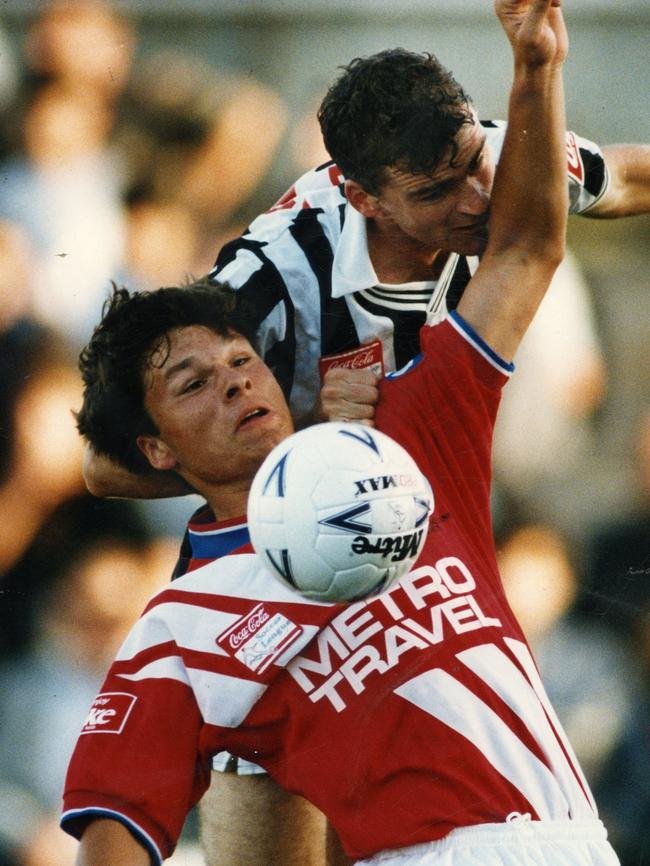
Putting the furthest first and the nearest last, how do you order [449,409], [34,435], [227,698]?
[34,435]
[449,409]
[227,698]

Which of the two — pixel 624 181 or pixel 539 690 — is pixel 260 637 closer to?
pixel 539 690

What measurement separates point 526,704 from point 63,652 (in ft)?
4.25

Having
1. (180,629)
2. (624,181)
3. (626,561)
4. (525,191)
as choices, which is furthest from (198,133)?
(626,561)

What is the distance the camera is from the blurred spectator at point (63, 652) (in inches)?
109

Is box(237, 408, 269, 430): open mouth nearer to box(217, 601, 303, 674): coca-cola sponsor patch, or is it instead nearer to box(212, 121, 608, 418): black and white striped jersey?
box(212, 121, 608, 418): black and white striped jersey

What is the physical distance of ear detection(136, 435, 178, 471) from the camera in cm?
251

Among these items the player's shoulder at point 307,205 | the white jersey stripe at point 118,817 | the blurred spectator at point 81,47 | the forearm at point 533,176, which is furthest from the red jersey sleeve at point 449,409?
the blurred spectator at point 81,47

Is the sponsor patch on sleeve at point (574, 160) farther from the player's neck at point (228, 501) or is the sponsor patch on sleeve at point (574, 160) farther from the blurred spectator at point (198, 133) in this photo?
the player's neck at point (228, 501)

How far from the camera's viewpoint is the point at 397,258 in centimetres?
254

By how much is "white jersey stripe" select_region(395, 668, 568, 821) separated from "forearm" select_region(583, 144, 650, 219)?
133 centimetres

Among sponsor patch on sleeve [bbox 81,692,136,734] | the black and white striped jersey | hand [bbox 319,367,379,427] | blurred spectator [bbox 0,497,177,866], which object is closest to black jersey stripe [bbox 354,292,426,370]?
the black and white striped jersey

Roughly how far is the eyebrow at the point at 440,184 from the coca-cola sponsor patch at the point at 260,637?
952 millimetres

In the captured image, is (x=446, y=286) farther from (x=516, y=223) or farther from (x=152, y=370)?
(x=152, y=370)

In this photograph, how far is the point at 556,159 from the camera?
83.1 inches
